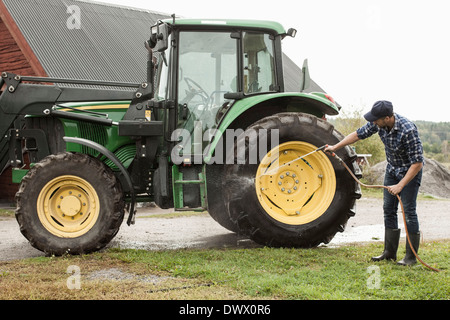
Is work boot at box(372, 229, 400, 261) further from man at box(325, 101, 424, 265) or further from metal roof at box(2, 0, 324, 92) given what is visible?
metal roof at box(2, 0, 324, 92)

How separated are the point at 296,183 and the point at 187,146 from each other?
4.81ft

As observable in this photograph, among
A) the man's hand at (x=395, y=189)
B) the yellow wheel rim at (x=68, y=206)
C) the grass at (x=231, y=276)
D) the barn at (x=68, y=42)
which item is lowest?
the grass at (x=231, y=276)

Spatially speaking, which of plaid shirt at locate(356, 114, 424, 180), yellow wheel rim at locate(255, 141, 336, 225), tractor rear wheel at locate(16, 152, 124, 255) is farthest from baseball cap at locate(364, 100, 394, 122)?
tractor rear wheel at locate(16, 152, 124, 255)

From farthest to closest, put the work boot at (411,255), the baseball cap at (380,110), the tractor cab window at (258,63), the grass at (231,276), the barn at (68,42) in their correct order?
1. the barn at (68,42)
2. the tractor cab window at (258,63)
3. the work boot at (411,255)
4. the baseball cap at (380,110)
5. the grass at (231,276)

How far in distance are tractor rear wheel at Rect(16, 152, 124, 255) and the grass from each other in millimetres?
217

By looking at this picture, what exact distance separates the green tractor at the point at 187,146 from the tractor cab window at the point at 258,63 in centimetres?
1

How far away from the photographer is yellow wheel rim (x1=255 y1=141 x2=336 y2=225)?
621 centimetres

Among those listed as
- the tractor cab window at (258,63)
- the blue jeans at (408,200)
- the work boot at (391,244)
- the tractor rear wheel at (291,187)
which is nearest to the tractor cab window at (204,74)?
the tractor cab window at (258,63)

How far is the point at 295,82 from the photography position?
20156 mm

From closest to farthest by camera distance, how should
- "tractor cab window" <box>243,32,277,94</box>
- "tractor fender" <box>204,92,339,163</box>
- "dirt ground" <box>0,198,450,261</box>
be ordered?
"tractor fender" <box>204,92,339,163</box> → "tractor cab window" <box>243,32,277,94</box> → "dirt ground" <box>0,198,450,261</box>

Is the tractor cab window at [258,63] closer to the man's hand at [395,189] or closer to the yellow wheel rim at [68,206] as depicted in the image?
the man's hand at [395,189]

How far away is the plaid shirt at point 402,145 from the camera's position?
5258mm

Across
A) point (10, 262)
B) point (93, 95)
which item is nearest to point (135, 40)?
point (93, 95)
